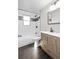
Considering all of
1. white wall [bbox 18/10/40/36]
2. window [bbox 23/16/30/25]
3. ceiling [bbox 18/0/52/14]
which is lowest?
white wall [bbox 18/10/40/36]

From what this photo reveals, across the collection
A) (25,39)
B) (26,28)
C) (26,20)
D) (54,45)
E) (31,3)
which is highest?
(31,3)

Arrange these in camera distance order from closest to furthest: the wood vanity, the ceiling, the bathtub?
the wood vanity < the ceiling < the bathtub

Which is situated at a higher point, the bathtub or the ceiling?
the ceiling

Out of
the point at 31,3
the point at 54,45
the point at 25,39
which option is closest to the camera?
the point at 54,45

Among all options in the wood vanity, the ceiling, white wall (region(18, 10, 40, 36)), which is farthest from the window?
the wood vanity

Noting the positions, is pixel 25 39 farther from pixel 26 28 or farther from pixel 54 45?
pixel 54 45

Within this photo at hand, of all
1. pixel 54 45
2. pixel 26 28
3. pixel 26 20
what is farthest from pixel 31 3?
pixel 54 45

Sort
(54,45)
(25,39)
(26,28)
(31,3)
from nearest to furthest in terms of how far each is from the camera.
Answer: (54,45), (31,3), (25,39), (26,28)

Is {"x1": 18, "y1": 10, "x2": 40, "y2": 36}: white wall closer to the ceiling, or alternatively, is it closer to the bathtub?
the bathtub

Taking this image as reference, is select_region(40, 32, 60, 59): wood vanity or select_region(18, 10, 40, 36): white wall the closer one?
select_region(40, 32, 60, 59): wood vanity
